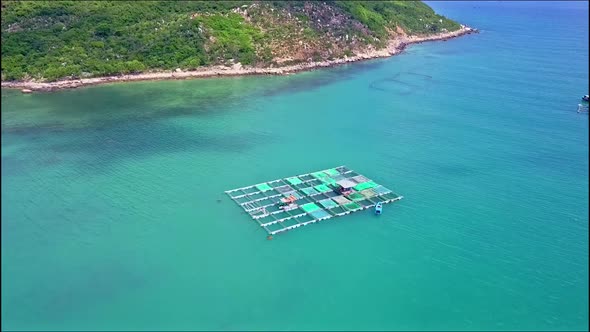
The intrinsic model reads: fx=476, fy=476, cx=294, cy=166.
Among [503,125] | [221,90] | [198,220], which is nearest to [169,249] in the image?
[198,220]

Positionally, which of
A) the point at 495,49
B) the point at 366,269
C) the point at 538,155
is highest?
the point at 495,49

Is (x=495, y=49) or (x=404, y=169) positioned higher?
(x=495, y=49)

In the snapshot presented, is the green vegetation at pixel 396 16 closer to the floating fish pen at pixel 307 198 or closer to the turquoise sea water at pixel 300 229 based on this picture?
the turquoise sea water at pixel 300 229

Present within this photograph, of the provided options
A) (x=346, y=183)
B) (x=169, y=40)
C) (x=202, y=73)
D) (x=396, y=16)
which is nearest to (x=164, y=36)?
(x=169, y=40)

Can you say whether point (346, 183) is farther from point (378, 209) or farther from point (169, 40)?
point (169, 40)

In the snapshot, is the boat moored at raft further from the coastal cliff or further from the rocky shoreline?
the coastal cliff

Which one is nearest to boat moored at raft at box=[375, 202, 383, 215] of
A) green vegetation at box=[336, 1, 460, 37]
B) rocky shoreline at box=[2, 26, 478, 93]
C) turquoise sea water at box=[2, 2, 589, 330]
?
turquoise sea water at box=[2, 2, 589, 330]

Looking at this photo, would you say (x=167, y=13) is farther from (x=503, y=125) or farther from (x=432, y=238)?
(x=432, y=238)
